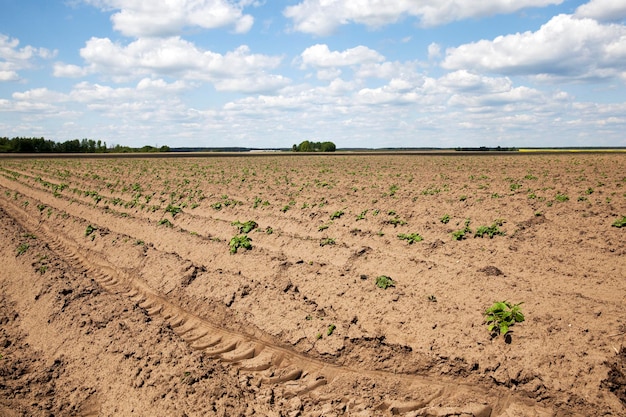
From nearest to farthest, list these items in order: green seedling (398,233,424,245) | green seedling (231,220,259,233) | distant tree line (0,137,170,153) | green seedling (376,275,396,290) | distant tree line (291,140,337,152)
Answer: green seedling (376,275,396,290) → green seedling (398,233,424,245) → green seedling (231,220,259,233) → distant tree line (0,137,170,153) → distant tree line (291,140,337,152)

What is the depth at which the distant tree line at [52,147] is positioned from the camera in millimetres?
109438

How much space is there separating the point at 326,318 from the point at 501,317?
2518mm

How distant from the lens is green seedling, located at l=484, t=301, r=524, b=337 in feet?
19.1

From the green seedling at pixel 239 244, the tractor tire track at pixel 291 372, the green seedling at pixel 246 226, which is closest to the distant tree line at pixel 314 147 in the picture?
the green seedling at pixel 246 226

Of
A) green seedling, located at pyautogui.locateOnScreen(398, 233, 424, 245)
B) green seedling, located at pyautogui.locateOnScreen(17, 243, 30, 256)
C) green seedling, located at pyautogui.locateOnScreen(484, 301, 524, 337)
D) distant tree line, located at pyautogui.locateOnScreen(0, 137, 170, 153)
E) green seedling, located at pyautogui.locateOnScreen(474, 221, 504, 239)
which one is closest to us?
green seedling, located at pyautogui.locateOnScreen(484, 301, 524, 337)

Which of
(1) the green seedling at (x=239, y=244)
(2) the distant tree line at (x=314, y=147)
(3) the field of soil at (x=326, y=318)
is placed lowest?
(3) the field of soil at (x=326, y=318)

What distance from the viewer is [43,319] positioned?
754 cm

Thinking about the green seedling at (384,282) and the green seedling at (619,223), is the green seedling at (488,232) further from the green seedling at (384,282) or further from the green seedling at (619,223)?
the green seedling at (384,282)

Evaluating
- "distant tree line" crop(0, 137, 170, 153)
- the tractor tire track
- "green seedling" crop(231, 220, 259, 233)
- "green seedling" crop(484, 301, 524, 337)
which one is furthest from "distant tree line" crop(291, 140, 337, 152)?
"green seedling" crop(484, 301, 524, 337)

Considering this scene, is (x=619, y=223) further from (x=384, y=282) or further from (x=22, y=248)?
(x=22, y=248)

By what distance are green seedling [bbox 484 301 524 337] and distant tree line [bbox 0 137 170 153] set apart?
127m

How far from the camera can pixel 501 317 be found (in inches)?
234

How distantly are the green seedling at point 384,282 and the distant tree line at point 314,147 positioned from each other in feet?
384

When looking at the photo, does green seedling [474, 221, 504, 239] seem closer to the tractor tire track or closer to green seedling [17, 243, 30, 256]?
the tractor tire track
